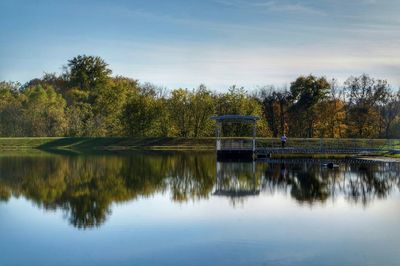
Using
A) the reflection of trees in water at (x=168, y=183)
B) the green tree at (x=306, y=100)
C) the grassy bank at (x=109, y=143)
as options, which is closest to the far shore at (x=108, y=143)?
the grassy bank at (x=109, y=143)

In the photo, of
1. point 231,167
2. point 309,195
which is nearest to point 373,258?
point 309,195

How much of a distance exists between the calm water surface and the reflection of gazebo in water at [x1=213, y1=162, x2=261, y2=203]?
7 cm

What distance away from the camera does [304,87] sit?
72750 mm

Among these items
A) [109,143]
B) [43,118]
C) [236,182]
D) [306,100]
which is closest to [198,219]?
[236,182]

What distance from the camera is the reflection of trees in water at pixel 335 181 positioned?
24.3m

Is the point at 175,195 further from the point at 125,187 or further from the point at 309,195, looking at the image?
the point at 309,195

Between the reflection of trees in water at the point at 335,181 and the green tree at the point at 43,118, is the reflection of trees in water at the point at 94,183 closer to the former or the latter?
the reflection of trees in water at the point at 335,181

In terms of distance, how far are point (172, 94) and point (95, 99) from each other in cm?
1368

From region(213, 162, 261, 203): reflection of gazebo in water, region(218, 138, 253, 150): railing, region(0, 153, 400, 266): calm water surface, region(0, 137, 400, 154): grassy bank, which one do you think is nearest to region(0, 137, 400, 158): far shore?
region(0, 137, 400, 154): grassy bank

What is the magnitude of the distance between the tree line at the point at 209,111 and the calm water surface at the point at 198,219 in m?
38.7

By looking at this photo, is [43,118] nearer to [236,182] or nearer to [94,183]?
[94,183]

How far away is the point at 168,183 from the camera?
2891cm

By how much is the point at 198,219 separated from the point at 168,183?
414 inches

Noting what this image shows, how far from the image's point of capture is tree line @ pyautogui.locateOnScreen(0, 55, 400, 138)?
7025 cm
